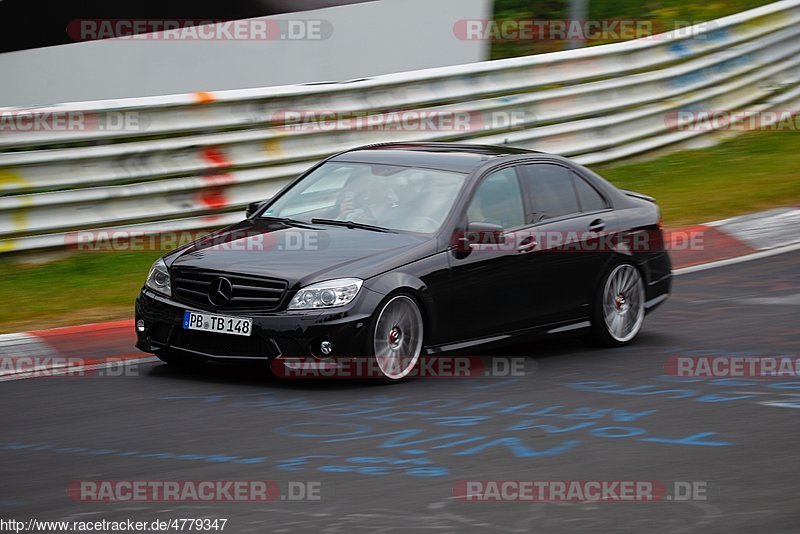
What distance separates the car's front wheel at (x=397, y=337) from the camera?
8.47 m

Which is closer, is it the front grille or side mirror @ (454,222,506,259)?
the front grille

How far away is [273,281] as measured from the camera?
8.41 m

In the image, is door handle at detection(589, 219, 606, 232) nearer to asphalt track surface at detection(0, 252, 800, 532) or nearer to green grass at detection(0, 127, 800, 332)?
asphalt track surface at detection(0, 252, 800, 532)

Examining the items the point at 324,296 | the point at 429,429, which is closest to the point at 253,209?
the point at 324,296

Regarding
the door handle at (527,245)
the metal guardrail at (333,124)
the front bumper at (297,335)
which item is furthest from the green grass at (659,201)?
the door handle at (527,245)

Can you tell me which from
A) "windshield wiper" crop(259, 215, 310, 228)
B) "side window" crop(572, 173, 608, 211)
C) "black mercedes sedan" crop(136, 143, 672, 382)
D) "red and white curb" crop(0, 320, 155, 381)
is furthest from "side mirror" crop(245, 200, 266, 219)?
"side window" crop(572, 173, 608, 211)

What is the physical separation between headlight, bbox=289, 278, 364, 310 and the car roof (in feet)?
5.11

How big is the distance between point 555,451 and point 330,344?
1.76 metres

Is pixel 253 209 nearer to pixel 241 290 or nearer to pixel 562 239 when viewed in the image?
pixel 241 290

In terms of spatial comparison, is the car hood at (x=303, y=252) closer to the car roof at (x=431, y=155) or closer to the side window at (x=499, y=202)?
the side window at (x=499, y=202)

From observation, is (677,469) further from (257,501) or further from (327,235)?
(327,235)

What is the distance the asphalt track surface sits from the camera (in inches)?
235

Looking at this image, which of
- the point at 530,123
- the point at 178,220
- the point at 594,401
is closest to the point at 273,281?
the point at 594,401

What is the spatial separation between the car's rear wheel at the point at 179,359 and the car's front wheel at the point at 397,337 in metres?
1.09
